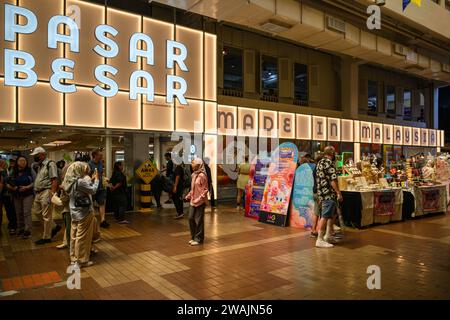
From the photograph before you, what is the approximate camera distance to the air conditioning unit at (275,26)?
10298mm

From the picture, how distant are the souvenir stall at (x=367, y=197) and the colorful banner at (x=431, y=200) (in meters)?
1.22

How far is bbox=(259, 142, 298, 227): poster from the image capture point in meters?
8.52

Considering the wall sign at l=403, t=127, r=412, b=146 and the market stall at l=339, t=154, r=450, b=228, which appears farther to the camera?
the wall sign at l=403, t=127, r=412, b=146

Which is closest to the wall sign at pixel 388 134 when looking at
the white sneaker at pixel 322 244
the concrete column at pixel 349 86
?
the concrete column at pixel 349 86

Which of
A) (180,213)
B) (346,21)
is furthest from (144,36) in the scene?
(346,21)

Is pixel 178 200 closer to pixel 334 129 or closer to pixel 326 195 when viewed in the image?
pixel 326 195

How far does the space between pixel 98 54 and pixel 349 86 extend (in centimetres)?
1385

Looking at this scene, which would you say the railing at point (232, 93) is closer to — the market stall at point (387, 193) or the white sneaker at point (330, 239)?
the market stall at point (387, 193)

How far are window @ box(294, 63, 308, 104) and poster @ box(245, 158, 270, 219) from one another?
9538 millimetres

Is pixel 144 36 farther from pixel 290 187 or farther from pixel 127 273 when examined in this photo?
pixel 127 273

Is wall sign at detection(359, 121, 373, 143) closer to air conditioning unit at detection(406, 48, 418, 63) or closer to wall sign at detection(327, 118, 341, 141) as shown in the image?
wall sign at detection(327, 118, 341, 141)

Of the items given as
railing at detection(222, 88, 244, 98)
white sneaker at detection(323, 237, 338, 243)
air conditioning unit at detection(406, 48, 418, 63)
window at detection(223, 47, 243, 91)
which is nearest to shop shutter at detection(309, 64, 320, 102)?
window at detection(223, 47, 243, 91)

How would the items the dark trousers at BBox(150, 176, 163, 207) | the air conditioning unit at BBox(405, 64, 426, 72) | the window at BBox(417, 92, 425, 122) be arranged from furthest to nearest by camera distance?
the window at BBox(417, 92, 425, 122), the air conditioning unit at BBox(405, 64, 426, 72), the dark trousers at BBox(150, 176, 163, 207)

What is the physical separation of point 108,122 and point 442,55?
16.5 meters
